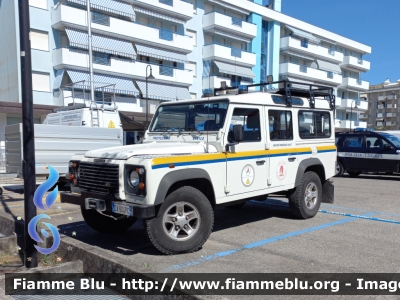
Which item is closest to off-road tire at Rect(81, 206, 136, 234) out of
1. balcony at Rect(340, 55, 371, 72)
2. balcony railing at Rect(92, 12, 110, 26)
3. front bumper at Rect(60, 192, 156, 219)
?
front bumper at Rect(60, 192, 156, 219)

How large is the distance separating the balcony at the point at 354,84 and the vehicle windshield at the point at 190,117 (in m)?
47.5

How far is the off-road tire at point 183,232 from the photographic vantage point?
190 inches

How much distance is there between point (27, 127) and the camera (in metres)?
4.80

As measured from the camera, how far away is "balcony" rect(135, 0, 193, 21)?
29359mm

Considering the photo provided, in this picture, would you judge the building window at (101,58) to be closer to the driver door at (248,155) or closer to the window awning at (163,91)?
the window awning at (163,91)

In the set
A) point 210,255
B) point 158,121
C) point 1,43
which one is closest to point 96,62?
point 1,43

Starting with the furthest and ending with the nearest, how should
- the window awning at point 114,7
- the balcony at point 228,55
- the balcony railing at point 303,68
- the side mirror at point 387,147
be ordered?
the balcony railing at point 303,68, the balcony at point 228,55, the window awning at point 114,7, the side mirror at point 387,147

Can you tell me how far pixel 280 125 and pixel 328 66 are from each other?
4361 centimetres

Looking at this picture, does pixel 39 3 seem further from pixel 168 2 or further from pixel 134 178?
pixel 134 178

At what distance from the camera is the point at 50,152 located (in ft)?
32.8

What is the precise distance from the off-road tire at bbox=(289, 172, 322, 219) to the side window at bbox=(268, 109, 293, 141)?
900 mm

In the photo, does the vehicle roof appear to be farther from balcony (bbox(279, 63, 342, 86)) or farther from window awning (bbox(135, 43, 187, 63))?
balcony (bbox(279, 63, 342, 86))

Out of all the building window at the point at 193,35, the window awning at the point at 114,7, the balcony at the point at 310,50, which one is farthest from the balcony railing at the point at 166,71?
the balcony at the point at 310,50

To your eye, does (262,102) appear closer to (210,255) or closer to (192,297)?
(210,255)
